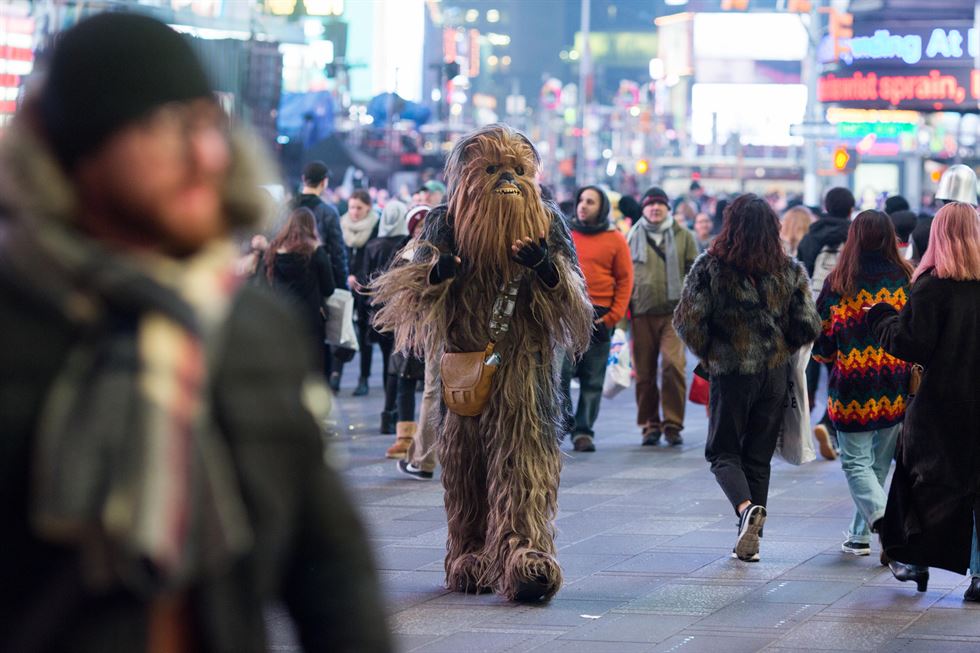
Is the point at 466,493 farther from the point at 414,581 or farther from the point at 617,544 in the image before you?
the point at 617,544

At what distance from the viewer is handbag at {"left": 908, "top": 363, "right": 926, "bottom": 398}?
26.2 feet

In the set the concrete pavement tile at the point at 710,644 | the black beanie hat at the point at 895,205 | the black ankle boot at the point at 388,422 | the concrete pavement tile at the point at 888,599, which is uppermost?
the black beanie hat at the point at 895,205

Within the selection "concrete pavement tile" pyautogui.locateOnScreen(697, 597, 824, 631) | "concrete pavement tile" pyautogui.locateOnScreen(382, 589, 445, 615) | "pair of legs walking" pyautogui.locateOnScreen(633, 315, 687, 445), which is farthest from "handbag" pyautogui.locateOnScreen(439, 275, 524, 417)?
"pair of legs walking" pyautogui.locateOnScreen(633, 315, 687, 445)

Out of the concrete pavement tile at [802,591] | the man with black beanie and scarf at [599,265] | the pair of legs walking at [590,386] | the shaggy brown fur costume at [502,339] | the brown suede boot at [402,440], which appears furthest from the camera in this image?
the pair of legs walking at [590,386]

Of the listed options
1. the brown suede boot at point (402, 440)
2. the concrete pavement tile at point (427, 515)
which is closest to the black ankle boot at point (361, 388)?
the brown suede boot at point (402, 440)

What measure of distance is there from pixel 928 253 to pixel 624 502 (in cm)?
329

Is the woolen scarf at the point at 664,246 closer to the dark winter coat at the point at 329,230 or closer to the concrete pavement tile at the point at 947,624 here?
the dark winter coat at the point at 329,230

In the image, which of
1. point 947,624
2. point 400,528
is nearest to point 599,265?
point 400,528

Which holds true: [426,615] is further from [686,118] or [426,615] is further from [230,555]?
[686,118]

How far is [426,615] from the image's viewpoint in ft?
23.3

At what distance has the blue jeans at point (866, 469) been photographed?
8648mm

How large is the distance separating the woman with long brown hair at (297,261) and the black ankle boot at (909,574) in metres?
5.93

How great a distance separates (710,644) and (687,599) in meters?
0.94

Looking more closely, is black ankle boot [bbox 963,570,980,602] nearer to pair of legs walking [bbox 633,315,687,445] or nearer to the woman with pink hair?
the woman with pink hair
